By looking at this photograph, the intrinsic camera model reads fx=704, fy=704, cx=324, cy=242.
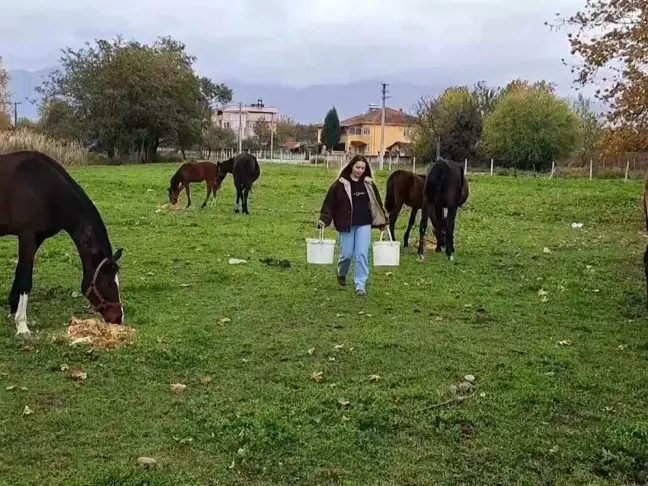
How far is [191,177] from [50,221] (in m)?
12.7

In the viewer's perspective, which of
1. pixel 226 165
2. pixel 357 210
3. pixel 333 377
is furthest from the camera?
pixel 226 165

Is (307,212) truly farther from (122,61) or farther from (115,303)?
(122,61)

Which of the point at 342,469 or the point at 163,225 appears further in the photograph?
the point at 163,225

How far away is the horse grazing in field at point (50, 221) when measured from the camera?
6797 millimetres

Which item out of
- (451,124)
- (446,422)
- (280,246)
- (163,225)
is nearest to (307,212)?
(163,225)

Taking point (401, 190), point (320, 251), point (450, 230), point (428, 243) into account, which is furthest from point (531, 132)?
point (320, 251)

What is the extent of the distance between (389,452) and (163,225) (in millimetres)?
11714

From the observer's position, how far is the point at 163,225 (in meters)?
15.2

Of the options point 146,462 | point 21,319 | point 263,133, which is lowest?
point 146,462

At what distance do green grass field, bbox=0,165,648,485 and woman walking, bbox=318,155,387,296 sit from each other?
20.6 inches

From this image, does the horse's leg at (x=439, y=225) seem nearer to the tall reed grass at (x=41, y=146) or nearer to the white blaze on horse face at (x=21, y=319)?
the white blaze on horse face at (x=21, y=319)

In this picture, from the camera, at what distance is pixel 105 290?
6801mm

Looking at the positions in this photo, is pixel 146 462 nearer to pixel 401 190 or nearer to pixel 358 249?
pixel 358 249

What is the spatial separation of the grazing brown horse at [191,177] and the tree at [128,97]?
3417 cm
